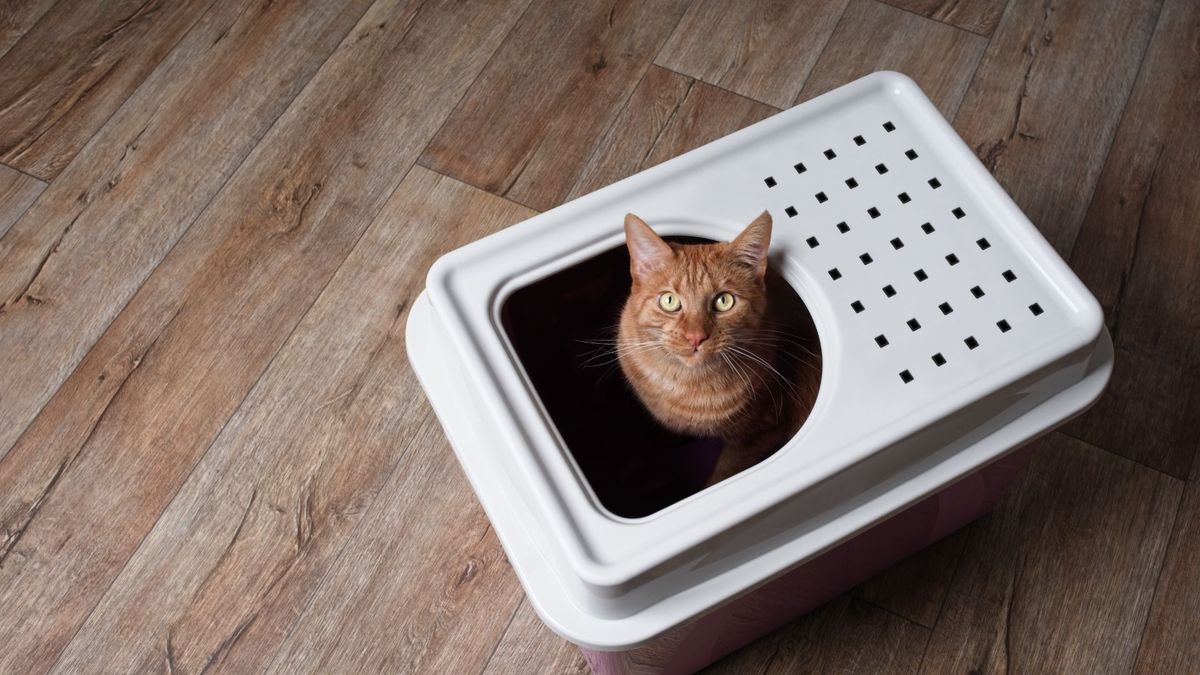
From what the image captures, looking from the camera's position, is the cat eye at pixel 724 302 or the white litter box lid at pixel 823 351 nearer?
the white litter box lid at pixel 823 351

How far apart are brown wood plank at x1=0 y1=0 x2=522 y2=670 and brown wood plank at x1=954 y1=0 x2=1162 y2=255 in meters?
0.74

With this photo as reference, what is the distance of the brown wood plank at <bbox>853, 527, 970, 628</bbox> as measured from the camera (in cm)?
115

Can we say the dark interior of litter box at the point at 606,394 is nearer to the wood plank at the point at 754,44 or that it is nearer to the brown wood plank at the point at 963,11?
the wood plank at the point at 754,44

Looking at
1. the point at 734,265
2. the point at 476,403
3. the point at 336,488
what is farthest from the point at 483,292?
the point at 336,488

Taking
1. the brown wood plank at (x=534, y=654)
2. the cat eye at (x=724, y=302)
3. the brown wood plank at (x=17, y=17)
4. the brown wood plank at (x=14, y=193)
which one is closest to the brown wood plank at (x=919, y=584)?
the brown wood plank at (x=534, y=654)

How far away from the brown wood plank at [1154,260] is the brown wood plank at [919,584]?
23 cm

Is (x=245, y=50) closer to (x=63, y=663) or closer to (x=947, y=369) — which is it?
(x=63, y=663)

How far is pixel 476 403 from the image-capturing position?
2.90ft

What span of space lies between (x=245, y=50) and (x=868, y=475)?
120 cm

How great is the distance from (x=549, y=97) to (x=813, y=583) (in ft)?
2.76

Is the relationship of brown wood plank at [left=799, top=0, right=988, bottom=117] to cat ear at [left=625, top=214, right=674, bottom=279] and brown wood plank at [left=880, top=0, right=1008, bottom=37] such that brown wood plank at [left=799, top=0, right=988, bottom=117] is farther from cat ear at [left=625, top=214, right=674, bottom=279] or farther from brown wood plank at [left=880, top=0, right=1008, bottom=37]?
cat ear at [left=625, top=214, right=674, bottom=279]

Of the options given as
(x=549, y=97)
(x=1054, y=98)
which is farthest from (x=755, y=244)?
(x=1054, y=98)

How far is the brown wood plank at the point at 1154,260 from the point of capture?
4.08ft

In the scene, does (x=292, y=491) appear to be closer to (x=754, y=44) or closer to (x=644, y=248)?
(x=644, y=248)
